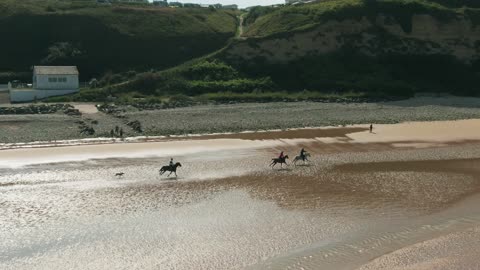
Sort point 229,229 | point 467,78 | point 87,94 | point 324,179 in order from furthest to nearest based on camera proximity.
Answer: point 467,78
point 87,94
point 324,179
point 229,229

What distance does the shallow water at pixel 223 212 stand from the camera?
21.3m

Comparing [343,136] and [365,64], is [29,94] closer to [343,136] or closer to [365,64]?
[343,136]

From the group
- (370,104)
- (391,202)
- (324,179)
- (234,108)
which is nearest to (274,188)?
(324,179)

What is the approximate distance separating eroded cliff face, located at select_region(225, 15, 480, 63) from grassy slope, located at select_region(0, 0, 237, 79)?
8.57m

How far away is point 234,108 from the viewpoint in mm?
58969

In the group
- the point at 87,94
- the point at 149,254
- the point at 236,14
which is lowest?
the point at 149,254

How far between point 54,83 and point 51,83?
1.08 feet

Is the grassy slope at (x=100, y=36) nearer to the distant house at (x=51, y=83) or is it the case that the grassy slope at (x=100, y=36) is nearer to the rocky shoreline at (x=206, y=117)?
the distant house at (x=51, y=83)

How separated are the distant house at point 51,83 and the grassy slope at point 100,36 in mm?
9514

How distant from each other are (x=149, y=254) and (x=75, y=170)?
14.9 m

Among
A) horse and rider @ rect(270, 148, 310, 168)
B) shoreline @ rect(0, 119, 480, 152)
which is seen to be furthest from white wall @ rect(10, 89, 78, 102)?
horse and rider @ rect(270, 148, 310, 168)

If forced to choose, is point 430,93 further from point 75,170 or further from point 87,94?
point 75,170

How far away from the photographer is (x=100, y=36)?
80.7 metres

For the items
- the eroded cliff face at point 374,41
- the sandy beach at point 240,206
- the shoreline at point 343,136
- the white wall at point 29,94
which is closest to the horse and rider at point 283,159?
the sandy beach at point 240,206
